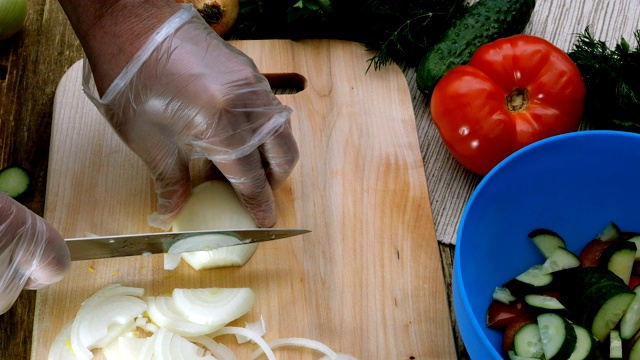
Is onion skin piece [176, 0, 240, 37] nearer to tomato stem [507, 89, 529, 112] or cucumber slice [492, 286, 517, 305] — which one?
tomato stem [507, 89, 529, 112]

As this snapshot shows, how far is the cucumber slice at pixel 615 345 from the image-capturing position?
1.46 meters

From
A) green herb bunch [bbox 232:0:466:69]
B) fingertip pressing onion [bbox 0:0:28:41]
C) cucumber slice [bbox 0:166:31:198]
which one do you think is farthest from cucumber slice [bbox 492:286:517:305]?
fingertip pressing onion [bbox 0:0:28:41]

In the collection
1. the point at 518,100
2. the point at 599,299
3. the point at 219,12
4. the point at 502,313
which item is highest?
the point at 219,12

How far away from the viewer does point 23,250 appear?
1490 millimetres

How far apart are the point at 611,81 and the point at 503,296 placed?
0.71 meters

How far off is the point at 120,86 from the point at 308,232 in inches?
23.1

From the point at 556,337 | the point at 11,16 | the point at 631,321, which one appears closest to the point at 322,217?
the point at 556,337

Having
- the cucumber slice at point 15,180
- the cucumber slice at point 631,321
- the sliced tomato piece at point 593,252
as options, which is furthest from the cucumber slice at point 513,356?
the cucumber slice at point 15,180

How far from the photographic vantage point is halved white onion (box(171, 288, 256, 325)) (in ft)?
5.35

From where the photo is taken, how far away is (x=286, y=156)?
1668mm

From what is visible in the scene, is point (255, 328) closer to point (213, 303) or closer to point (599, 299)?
point (213, 303)

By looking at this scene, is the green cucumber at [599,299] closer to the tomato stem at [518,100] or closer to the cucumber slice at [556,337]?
the cucumber slice at [556,337]

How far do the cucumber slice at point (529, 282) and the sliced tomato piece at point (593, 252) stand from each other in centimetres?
13

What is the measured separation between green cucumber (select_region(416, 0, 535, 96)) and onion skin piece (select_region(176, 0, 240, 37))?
0.57m
